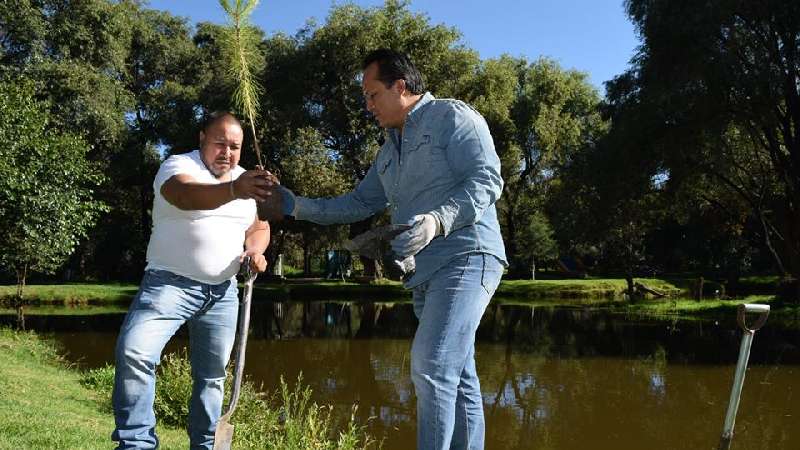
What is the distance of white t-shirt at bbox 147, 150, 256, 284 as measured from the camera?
12.1 feet

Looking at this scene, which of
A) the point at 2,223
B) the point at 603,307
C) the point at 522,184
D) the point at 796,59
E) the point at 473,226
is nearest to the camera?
the point at 473,226

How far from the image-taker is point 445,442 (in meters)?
3.01

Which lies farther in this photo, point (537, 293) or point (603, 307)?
point (537, 293)

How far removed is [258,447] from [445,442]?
4.05 metres

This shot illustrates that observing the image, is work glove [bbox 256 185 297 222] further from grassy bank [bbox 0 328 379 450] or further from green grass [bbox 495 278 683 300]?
green grass [bbox 495 278 683 300]

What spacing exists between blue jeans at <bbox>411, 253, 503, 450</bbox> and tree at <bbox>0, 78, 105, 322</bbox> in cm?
1212

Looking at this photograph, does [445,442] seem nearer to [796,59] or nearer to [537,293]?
[796,59]

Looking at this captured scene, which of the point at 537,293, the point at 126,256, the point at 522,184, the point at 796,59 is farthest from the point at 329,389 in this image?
the point at 126,256

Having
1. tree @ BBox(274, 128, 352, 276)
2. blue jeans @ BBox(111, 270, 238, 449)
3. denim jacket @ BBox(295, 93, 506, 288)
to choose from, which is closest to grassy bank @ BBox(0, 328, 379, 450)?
blue jeans @ BBox(111, 270, 238, 449)

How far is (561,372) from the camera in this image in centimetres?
1316

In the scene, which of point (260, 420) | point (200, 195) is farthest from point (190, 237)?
point (260, 420)

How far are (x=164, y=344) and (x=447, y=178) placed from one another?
1714mm

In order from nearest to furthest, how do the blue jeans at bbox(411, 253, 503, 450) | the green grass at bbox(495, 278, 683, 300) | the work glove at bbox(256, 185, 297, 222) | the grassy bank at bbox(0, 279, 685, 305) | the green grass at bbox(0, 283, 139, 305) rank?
the blue jeans at bbox(411, 253, 503, 450), the work glove at bbox(256, 185, 297, 222), the green grass at bbox(0, 283, 139, 305), the grassy bank at bbox(0, 279, 685, 305), the green grass at bbox(495, 278, 683, 300)

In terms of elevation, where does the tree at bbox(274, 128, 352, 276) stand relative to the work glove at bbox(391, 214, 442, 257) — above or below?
above
